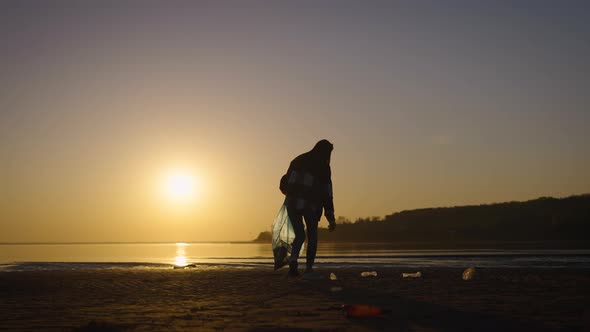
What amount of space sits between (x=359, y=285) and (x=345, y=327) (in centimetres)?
432

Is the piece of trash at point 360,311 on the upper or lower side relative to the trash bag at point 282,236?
lower

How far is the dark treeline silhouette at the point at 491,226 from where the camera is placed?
57.7 m

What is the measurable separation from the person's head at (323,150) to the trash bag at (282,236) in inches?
Result: 47.3

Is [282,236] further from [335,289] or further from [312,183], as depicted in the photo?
[335,289]

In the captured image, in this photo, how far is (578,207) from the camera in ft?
216

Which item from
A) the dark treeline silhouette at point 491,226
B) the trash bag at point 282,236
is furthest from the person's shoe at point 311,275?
the dark treeline silhouette at point 491,226

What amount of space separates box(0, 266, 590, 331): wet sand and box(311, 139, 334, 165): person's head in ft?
7.85

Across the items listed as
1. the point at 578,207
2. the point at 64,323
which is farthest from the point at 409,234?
the point at 64,323

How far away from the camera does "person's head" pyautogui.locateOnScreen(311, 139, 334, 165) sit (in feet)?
36.9

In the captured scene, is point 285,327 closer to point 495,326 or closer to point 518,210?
point 495,326

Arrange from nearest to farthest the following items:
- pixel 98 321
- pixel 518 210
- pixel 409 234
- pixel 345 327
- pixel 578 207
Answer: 1. pixel 345 327
2. pixel 98 321
3. pixel 578 207
4. pixel 518 210
5. pixel 409 234

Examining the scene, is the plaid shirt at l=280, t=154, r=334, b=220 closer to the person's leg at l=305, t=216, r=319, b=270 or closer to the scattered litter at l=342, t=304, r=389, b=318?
the person's leg at l=305, t=216, r=319, b=270

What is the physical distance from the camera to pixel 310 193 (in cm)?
1107

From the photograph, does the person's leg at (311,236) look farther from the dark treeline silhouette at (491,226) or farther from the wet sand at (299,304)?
the dark treeline silhouette at (491,226)
